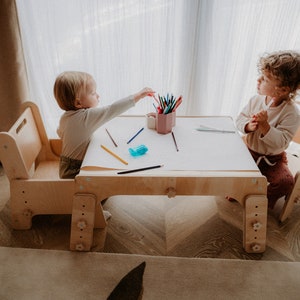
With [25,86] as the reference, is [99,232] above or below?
below

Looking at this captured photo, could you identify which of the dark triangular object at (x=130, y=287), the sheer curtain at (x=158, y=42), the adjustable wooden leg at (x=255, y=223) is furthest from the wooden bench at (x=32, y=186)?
the adjustable wooden leg at (x=255, y=223)

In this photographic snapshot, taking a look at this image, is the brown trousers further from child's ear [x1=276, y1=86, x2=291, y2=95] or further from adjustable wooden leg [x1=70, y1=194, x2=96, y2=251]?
adjustable wooden leg [x1=70, y1=194, x2=96, y2=251]

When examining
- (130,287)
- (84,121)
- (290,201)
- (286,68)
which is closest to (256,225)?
(290,201)

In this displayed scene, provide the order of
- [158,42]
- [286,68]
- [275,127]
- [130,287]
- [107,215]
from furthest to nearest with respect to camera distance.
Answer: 1. [158,42]
2. [107,215]
3. [275,127]
4. [286,68]
5. [130,287]

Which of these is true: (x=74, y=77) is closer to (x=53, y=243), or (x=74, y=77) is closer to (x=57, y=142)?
(x=57, y=142)

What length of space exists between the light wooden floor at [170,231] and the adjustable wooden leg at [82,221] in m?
0.09

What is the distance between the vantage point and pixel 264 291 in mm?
1216

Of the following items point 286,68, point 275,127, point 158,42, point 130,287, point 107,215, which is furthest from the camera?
point 158,42

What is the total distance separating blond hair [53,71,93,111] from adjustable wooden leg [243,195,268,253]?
0.84 metres

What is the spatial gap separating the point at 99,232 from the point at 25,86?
0.94 metres

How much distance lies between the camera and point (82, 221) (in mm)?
1247

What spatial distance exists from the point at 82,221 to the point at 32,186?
0.29m

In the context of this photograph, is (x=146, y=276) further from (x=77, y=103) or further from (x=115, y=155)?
(x=77, y=103)

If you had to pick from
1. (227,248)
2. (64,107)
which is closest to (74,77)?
(64,107)
